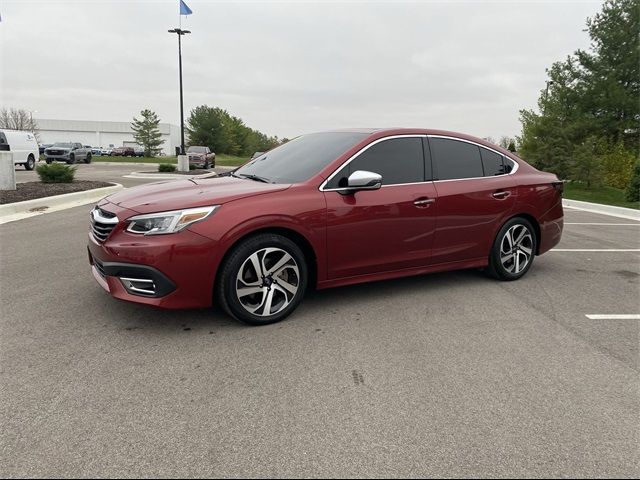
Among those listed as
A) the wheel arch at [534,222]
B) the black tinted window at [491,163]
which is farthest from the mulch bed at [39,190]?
the wheel arch at [534,222]

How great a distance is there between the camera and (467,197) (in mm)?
4840

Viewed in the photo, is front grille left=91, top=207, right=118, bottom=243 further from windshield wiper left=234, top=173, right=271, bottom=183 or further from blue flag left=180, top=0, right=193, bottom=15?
blue flag left=180, top=0, right=193, bottom=15

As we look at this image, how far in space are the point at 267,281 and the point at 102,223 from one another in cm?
140

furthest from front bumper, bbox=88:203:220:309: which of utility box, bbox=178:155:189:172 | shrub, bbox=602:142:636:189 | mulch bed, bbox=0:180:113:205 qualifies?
shrub, bbox=602:142:636:189

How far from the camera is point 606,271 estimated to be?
6.05 m

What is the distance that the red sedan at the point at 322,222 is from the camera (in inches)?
140

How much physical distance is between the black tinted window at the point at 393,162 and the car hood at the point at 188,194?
0.73 metres

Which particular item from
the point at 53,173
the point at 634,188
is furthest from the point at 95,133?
the point at 634,188

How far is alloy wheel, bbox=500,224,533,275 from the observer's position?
5.27 meters

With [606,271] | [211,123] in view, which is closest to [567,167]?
[606,271]

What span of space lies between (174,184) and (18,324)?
5.68 feet

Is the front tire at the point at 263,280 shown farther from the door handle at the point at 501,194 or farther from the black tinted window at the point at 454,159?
the door handle at the point at 501,194

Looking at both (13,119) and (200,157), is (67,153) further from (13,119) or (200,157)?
(13,119)

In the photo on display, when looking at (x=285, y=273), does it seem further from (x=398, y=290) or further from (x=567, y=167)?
(x=567, y=167)
